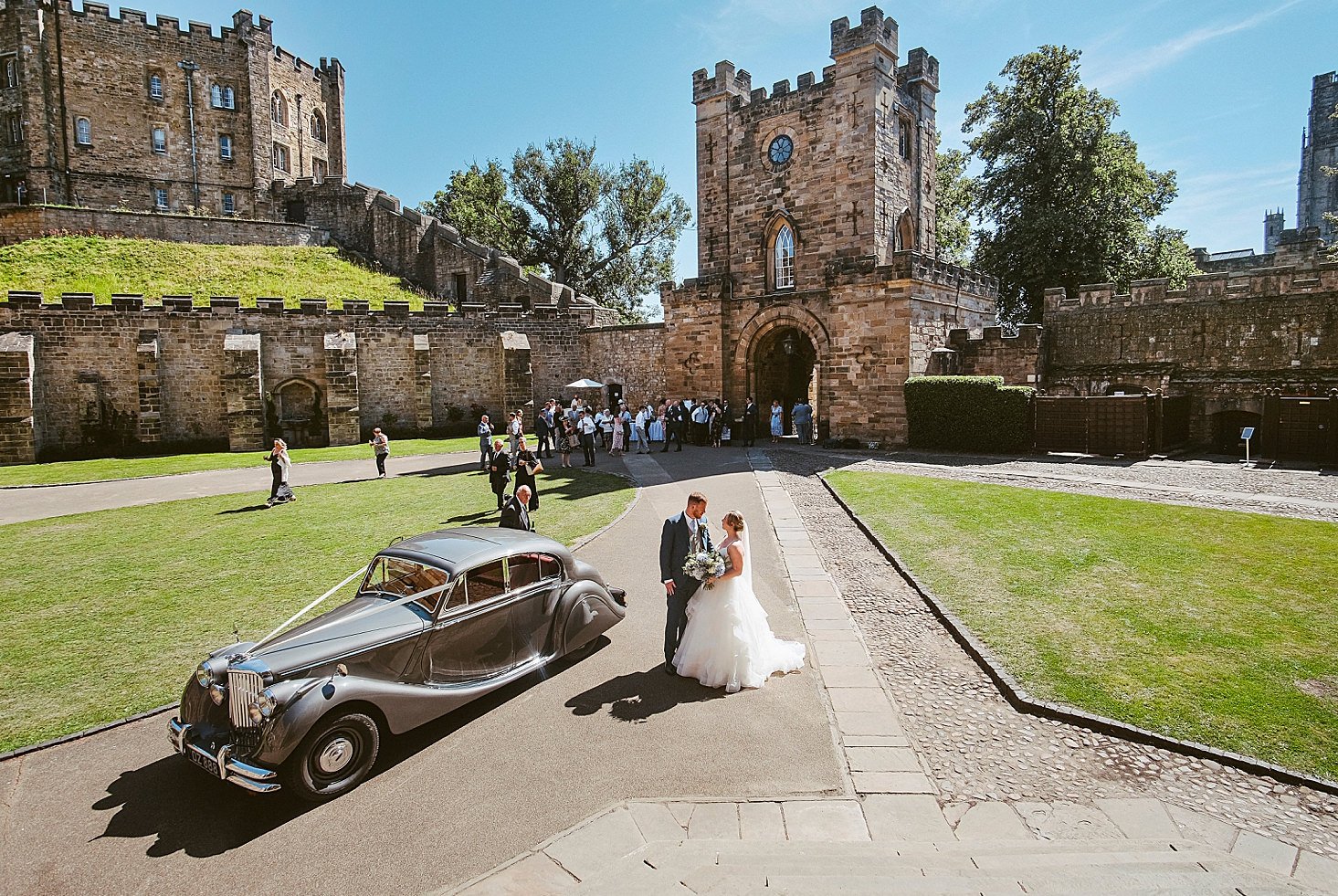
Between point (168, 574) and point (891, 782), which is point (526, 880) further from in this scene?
point (168, 574)

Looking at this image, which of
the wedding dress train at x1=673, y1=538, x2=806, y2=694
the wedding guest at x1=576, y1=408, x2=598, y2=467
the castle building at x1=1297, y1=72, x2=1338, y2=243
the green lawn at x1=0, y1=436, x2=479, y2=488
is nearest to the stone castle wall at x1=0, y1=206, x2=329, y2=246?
the green lawn at x1=0, y1=436, x2=479, y2=488

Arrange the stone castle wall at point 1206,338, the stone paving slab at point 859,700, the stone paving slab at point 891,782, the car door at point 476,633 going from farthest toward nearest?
the stone castle wall at point 1206,338 → the stone paving slab at point 859,700 → the car door at point 476,633 → the stone paving slab at point 891,782

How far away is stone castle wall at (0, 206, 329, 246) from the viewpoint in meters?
33.9

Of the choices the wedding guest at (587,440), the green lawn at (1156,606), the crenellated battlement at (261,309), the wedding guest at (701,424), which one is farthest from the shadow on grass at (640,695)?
the crenellated battlement at (261,309)

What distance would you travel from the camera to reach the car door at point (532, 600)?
21.6 feet

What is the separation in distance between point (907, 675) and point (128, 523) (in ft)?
47.5

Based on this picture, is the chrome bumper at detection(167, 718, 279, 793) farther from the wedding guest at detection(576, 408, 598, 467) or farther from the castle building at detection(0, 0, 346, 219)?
the castle building at detection(0, 0, 346, 219)

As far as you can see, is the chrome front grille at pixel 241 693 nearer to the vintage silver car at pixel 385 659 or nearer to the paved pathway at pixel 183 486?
the vintage silver car at pixel 385 659

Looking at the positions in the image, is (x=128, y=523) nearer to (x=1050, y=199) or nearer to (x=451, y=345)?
(x=451, y=345)

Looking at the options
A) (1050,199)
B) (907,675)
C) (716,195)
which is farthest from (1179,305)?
(907,675)

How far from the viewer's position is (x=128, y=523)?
13500 mm

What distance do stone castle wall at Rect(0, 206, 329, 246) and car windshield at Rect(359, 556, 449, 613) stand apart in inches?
1582

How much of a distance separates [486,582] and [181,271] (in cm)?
3660

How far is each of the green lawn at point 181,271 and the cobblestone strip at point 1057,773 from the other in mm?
27690
